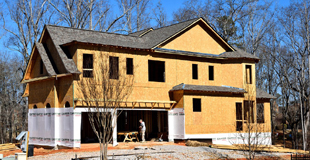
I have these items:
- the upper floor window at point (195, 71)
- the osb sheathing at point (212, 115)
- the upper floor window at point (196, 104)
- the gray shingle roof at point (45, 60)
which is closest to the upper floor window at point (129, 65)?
the osb sheathing at point (212, 115)

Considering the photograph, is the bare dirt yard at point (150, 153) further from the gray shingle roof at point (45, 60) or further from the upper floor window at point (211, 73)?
the upper floor window at point (211, 73)

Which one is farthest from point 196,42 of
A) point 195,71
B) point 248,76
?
point 248,76

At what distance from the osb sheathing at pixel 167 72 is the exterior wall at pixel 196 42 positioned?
82cm

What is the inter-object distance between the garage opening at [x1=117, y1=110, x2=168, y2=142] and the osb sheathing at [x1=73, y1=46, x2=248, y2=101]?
3.52 m

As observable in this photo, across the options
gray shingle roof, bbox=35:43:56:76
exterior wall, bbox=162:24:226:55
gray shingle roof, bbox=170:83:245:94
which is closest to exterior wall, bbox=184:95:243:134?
gray shingle roof, bbox=170:83:245:94

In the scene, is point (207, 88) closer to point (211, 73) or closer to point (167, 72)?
point (211, 73)

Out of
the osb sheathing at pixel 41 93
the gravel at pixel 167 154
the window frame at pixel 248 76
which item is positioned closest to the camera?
the gravel at pixel 167 154

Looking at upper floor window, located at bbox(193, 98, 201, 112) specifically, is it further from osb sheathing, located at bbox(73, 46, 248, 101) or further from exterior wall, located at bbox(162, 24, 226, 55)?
exterior wall, located at bbox(162, 24, 226, 55)

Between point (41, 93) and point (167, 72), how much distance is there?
9682 millimetres

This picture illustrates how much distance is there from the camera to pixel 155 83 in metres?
30.5

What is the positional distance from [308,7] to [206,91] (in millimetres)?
17371

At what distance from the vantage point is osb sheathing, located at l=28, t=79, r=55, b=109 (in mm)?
28297

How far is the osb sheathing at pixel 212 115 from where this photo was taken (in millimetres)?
30391

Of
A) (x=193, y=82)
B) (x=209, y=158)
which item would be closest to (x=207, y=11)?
(x=193, y=82)
